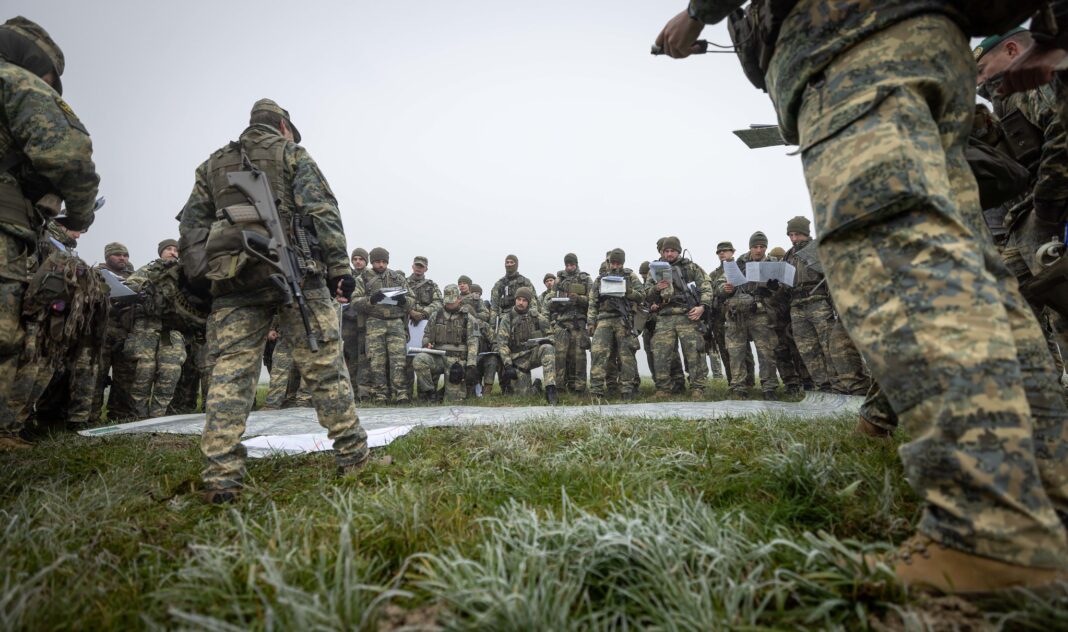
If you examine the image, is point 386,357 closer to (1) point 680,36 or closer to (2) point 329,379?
(2) point 329,379

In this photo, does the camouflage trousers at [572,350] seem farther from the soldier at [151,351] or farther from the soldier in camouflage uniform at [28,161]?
the soldier in camouflage uniform at [28,161]

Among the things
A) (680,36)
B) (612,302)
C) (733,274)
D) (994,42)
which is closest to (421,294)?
(612,302)

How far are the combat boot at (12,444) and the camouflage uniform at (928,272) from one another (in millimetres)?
5303

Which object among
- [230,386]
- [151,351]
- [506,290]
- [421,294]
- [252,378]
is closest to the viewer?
[230,386]

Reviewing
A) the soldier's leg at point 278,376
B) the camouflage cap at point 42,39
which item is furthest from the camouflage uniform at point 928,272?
the soldier's leg at point 278,376

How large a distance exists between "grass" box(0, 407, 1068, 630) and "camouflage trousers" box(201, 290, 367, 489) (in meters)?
0.29

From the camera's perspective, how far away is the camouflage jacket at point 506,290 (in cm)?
1067

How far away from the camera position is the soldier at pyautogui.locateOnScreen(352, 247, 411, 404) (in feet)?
29.0

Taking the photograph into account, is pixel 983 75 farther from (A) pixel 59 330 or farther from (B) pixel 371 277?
(B) pixel 371 277

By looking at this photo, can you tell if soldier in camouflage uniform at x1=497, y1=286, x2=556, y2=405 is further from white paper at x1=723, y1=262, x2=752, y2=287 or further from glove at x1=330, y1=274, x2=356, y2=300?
glove at x1=330, y1=274, x2=356, y2=300

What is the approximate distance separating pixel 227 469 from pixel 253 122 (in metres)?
2.20

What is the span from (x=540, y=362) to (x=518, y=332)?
94 cm

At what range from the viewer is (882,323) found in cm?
104

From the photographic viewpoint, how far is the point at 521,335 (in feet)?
32.3
